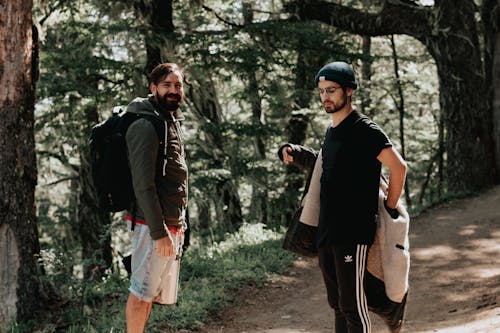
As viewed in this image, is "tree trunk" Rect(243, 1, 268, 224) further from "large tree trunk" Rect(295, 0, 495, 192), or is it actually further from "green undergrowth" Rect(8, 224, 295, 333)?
"large tree trunk" Rect(295, 0, 495, 192)

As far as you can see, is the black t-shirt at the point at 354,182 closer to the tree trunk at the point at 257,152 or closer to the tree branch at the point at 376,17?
the tree trunk at the point at 257,152

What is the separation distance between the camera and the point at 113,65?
1072cm

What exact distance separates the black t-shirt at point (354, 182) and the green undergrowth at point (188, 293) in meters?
2.89

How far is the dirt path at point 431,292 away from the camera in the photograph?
586cm

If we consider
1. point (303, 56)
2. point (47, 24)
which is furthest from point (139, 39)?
point (303, 56)

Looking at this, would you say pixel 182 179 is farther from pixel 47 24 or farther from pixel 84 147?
pixel 84 147

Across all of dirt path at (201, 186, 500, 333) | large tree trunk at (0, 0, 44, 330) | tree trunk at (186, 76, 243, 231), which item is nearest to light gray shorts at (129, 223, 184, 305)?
dirt path at (201, 186, 500, 333)

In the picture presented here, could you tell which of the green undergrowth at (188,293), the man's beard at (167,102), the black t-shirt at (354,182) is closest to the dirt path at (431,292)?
the green undergrowth at (188,293)

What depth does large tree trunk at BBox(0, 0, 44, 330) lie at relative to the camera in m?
6.25

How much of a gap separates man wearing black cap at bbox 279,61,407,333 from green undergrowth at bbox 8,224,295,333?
9.06ft

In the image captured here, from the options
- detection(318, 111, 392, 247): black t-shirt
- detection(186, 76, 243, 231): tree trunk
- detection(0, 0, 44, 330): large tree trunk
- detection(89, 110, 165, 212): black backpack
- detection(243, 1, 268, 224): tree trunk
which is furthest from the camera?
detection(243, 1, 268, 224): tree trunk

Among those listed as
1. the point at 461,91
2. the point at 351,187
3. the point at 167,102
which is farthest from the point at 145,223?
the point at 461,91

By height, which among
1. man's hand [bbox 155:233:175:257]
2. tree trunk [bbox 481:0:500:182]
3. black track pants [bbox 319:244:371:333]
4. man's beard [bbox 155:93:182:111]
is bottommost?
black track pants [bbox 319:244:371:333]

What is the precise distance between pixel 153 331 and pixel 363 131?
3.27 meters
